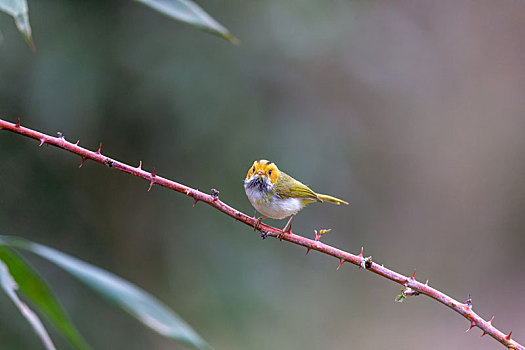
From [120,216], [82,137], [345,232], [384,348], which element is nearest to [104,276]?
[82,137]

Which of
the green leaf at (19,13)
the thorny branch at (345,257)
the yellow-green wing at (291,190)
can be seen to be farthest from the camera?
the yellow-green wing at (291,190)

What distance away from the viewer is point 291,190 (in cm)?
316

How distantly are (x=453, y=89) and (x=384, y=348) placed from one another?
14.6ft

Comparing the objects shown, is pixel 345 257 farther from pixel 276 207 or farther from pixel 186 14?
pixel 276 207

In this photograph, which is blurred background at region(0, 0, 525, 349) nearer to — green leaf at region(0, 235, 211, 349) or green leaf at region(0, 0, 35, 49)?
green leaf at region(0, 235, 211, 349)

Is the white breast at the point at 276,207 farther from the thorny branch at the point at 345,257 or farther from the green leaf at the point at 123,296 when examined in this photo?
the green leaf at the point at 123,296

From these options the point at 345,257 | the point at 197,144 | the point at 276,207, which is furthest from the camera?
the point at 197,144

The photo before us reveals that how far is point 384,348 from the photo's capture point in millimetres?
8445

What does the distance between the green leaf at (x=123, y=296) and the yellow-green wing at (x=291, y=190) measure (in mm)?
1727

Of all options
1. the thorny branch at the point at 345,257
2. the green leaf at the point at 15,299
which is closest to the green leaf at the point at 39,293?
the green leaf at the point at 15,299

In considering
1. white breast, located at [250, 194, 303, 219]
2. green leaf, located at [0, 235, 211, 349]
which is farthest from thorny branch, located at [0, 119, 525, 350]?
white breast, located at [250, 194, 303, 219]

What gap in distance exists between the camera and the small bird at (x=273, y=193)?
118 inches

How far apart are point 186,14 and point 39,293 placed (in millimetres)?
755

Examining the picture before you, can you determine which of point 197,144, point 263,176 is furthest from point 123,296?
point 197,144
